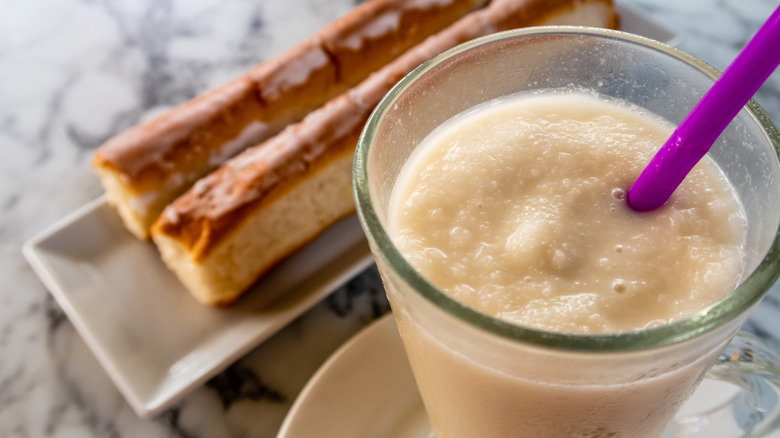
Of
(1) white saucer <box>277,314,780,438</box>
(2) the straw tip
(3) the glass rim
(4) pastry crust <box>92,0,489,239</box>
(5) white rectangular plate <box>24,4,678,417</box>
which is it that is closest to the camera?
(3) the glass rim

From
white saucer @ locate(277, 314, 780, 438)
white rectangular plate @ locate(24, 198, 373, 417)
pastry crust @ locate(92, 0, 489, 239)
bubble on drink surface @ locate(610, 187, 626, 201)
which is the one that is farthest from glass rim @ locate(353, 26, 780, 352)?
pastry crust @ locate(92, 0, 489, 239)

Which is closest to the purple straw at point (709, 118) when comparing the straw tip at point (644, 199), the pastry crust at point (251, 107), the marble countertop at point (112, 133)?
the straw tip at point (644, 199)

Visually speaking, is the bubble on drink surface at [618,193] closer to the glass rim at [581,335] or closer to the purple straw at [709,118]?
the purple straw at [709,118]

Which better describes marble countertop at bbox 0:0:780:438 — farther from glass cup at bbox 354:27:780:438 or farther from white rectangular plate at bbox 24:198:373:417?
glass cup at bbox 354:27:780:438

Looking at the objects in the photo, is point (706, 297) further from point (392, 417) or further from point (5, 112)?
point (5, 112)

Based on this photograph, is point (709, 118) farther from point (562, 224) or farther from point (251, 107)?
point (251, 107)

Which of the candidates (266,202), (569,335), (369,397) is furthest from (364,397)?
(569,335)
